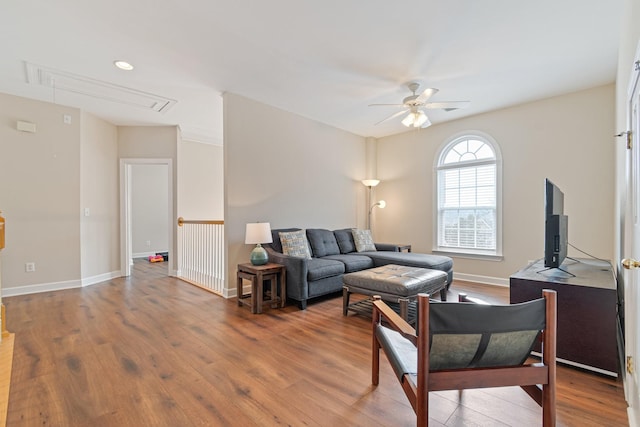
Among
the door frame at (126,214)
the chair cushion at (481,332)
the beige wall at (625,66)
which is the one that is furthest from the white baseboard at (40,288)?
the beige wall at (625,66)

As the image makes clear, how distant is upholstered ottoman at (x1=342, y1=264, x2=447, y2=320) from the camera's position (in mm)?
2935

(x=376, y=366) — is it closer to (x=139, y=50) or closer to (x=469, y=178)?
(x=139, y=50)

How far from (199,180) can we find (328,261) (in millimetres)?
3690

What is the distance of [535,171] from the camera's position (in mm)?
4309

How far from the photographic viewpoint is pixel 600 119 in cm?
379

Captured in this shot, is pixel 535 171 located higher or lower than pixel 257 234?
higher

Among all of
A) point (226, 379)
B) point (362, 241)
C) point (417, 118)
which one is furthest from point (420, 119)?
point (226, 379)

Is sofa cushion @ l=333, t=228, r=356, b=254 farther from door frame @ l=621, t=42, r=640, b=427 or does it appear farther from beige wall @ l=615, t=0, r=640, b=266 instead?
door frame @ l=621, t=42, r=640, b=427

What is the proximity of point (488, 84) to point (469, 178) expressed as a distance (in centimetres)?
169

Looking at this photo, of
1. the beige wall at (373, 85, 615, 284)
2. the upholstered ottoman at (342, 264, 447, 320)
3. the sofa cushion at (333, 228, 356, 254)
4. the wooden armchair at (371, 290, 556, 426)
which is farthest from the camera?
the sofa cushion at (333, 228, 356, 254)

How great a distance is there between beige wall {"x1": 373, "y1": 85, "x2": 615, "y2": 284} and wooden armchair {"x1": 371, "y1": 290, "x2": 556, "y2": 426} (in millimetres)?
3719

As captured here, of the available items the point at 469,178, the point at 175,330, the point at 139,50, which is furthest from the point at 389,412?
the point at 469,178

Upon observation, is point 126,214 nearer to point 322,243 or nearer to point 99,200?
point 99,200

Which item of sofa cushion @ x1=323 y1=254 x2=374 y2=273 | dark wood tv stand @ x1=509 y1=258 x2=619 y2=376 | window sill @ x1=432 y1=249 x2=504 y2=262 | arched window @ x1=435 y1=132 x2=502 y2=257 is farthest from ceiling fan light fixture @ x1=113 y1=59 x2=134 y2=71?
window sill @ x1=432 y1=249 x2=504 y2=262
